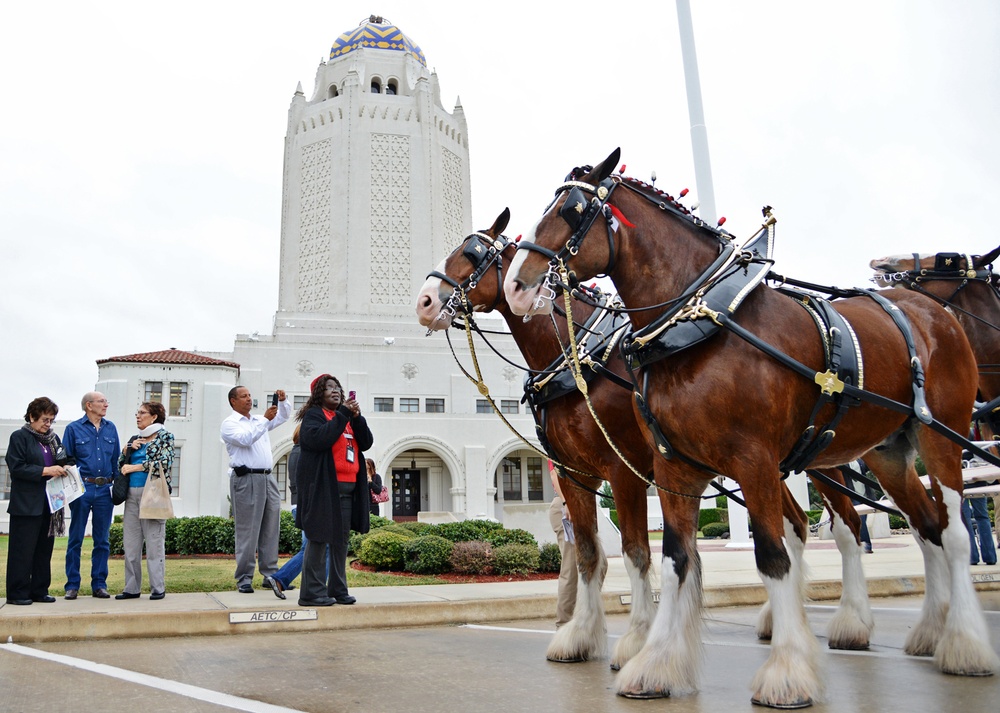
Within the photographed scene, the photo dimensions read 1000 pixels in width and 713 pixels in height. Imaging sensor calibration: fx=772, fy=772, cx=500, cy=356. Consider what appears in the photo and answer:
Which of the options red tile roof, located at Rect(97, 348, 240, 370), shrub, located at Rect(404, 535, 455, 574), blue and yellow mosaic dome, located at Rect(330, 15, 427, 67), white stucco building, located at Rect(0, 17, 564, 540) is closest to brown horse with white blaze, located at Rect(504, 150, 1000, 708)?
shrub, located at Rect(404, 535, 455, 574)

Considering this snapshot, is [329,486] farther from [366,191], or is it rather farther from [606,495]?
[366,191]

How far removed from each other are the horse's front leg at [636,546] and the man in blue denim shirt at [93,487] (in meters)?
5.91

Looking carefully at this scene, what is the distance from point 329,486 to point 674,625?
4005mm

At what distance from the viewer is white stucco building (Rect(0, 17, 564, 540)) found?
37.7 metres

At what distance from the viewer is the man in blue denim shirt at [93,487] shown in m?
8.36

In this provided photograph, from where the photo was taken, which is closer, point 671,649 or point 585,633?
point 671,649

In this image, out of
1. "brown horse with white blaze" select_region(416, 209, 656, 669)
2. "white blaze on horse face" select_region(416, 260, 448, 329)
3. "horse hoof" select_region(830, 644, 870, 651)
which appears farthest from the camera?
"white blaze on horse face" select_region(416, 260, 448, 329)

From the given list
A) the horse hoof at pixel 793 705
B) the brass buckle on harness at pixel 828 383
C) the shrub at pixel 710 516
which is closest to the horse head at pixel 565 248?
the brass buckle on harness at pixel 828 383

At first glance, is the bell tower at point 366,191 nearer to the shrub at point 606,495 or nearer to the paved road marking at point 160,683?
the shrub at point 606,495

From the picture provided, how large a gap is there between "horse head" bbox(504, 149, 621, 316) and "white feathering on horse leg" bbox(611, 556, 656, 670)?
200 cm

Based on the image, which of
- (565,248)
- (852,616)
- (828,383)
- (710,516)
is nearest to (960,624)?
(852,616)

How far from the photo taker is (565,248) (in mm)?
4410

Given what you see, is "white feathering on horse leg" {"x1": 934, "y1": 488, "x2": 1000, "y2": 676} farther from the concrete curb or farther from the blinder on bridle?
the concrete curb

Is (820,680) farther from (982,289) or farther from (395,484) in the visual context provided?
(395,484)
